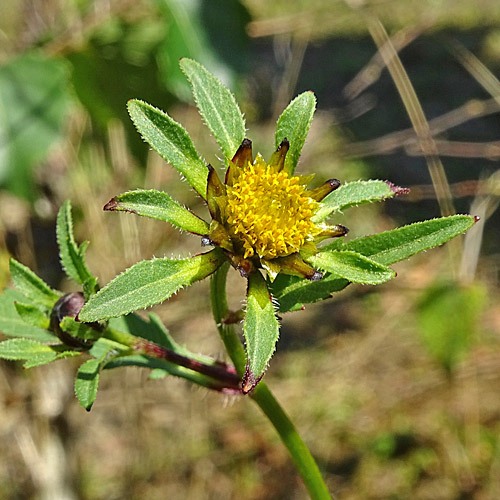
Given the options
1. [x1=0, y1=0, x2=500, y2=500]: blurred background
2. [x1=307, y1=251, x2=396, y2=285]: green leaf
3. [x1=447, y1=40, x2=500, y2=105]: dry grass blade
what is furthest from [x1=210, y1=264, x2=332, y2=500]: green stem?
[x1=447, y1=40, x2=500, y2=105]: dry grass blade

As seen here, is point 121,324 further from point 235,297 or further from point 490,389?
point 490,389

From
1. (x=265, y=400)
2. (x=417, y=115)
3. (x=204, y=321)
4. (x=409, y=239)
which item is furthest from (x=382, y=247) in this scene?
(x=204, y=321)

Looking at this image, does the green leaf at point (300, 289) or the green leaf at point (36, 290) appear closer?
the green leaf at point (300, 289)

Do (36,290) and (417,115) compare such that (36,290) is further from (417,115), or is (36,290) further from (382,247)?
(417,115)

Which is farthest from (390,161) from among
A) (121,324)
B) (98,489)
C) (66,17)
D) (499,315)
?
(121,324)

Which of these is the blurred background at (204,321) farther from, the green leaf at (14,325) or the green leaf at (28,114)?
the green leaf at (14,325)

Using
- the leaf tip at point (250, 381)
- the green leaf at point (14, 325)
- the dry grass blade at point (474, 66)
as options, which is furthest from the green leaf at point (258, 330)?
the dry grass blade at point (474, 66)
